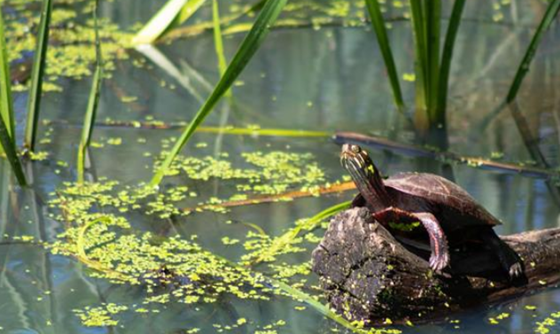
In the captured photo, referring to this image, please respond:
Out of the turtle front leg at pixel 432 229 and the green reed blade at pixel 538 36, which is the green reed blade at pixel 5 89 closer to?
the turtle front leg at pixel 432 229

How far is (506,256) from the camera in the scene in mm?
2580

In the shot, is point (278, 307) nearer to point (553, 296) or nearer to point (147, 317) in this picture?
point (147, 317)

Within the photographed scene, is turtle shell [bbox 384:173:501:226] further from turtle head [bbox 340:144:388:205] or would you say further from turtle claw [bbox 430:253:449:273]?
turtle claw [bbox 430:253:449:273]

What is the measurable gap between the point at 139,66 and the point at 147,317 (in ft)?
8.12

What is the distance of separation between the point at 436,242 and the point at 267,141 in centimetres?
149

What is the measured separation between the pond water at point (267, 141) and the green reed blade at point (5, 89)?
23 centimetres

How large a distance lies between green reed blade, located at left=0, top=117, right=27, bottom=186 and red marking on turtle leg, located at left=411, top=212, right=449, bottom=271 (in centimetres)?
133

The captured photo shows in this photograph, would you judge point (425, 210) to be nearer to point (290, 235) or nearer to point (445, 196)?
point (445, 196)

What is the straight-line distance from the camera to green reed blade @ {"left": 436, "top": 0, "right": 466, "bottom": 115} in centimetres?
369

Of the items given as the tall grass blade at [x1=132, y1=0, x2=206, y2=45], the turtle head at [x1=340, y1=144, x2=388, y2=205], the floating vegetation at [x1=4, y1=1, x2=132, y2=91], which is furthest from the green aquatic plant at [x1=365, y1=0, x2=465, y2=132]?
the floating vegetation at [x1=4, y1=1, x2=132, y2=91]

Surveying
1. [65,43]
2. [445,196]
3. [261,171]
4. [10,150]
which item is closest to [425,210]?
[445,196]

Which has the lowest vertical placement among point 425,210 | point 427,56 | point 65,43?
point 425,210

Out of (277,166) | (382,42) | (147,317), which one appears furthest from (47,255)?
(382,42)

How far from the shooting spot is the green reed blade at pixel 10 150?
309cm
